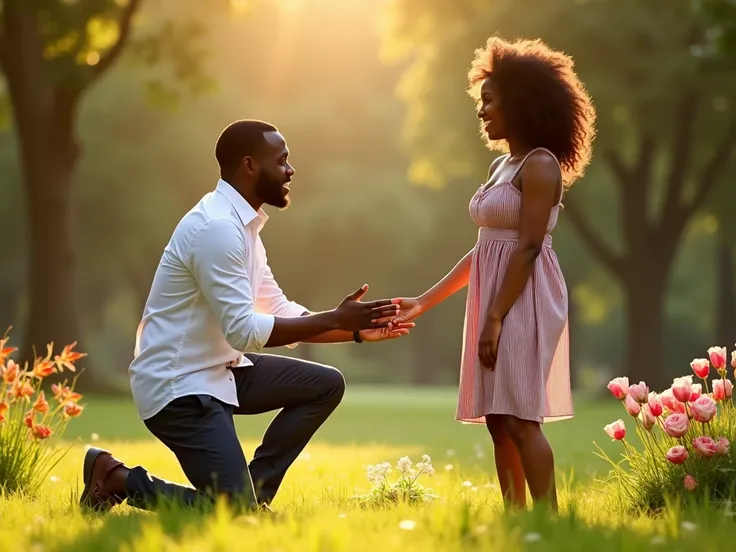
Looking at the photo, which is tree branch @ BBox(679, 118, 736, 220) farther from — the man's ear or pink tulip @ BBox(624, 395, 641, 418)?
the man's ear

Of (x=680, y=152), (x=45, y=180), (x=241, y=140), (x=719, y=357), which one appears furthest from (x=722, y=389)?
(x=680, y=152)

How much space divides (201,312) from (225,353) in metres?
0.25

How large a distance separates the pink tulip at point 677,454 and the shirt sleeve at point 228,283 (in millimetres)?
2091

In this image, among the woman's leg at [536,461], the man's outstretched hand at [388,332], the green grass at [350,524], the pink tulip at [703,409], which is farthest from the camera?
the man's outstretched hand at [388,332]

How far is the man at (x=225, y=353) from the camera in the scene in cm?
571

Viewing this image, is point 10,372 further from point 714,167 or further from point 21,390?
point 714,167

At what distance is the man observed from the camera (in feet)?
18.7

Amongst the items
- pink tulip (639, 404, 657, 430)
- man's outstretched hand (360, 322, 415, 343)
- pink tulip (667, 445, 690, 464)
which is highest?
man's outstretched hand (360, 322, 415, 343)

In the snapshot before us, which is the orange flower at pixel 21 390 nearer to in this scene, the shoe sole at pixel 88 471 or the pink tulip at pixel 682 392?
the shoe sole at pixel 88 471

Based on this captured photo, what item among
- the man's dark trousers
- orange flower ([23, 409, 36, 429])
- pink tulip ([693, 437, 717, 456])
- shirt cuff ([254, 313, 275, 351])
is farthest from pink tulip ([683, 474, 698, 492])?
orange flower ([23, 409, 36, 429])

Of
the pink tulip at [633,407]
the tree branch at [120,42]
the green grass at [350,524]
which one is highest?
the tree branch at [120,42]

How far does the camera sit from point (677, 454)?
5633 millimetres

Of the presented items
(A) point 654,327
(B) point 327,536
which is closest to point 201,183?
(A) point 654,327

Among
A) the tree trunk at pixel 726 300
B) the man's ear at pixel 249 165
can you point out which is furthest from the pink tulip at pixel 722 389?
the tree trunk at pixel 726 300
